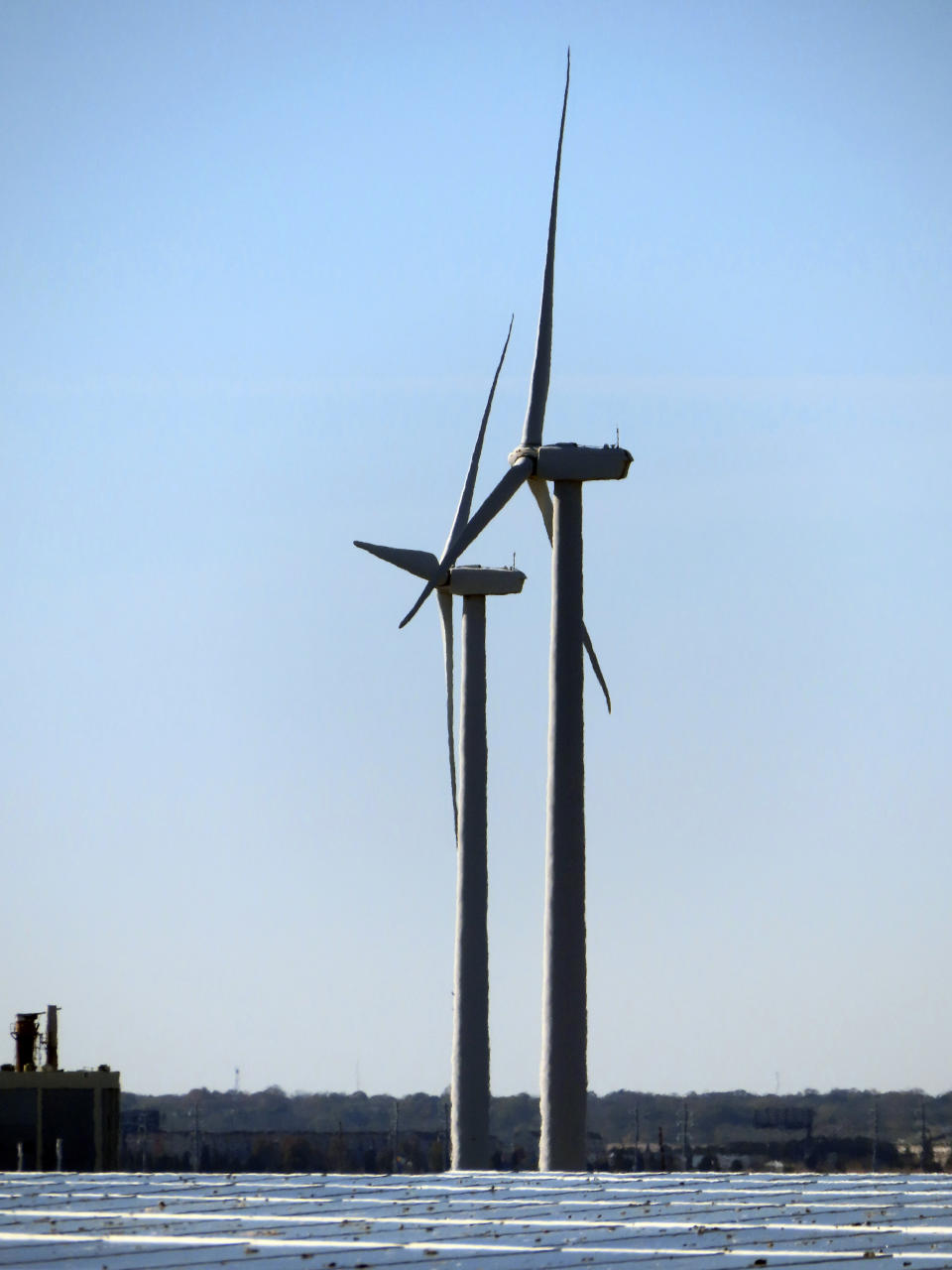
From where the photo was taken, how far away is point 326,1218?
28672 mm

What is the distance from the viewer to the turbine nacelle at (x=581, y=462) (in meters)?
65.4

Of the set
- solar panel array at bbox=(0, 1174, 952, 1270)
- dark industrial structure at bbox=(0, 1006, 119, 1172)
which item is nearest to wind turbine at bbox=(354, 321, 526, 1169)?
dark industrial structure at bbox=(0, 1006, 119, 1172)

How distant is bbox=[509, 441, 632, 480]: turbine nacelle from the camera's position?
65.4 m

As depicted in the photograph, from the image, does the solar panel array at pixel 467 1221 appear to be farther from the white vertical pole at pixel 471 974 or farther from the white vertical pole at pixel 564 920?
the white vertical pole at pixel 471 974

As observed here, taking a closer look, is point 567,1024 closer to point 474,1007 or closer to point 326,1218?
point 474,1007

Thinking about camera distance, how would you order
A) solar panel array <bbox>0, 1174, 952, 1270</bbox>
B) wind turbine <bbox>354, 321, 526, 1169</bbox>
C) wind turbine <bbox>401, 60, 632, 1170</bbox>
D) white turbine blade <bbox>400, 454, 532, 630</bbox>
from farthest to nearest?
wind turbine <bbox>354, 321, 526, 1169</bbox> → white turbine blade <bbox>400, 454, 532, 630</bbox> → wind turbine <bbox>401, 60, 632, 1170</bbox> → solar panel array <bbox>0, 1174, 952, 1270</bbox>

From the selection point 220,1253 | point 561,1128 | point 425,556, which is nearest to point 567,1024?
point 561,1128

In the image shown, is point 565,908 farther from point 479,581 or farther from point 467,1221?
point 467,1221

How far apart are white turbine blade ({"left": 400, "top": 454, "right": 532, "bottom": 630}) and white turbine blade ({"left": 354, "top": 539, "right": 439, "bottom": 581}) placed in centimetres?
595

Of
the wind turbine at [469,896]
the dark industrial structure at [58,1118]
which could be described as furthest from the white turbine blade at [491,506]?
the dark industrial structure at [58,1118]

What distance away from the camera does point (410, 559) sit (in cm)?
8231

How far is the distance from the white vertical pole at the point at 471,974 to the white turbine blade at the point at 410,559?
673 centimetres

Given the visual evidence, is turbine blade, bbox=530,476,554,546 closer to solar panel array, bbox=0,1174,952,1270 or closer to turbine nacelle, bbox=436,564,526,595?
turbine nacelle, bbox=436,564,526,595

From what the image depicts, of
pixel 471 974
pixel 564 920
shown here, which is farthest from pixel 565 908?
pixel 471 974
